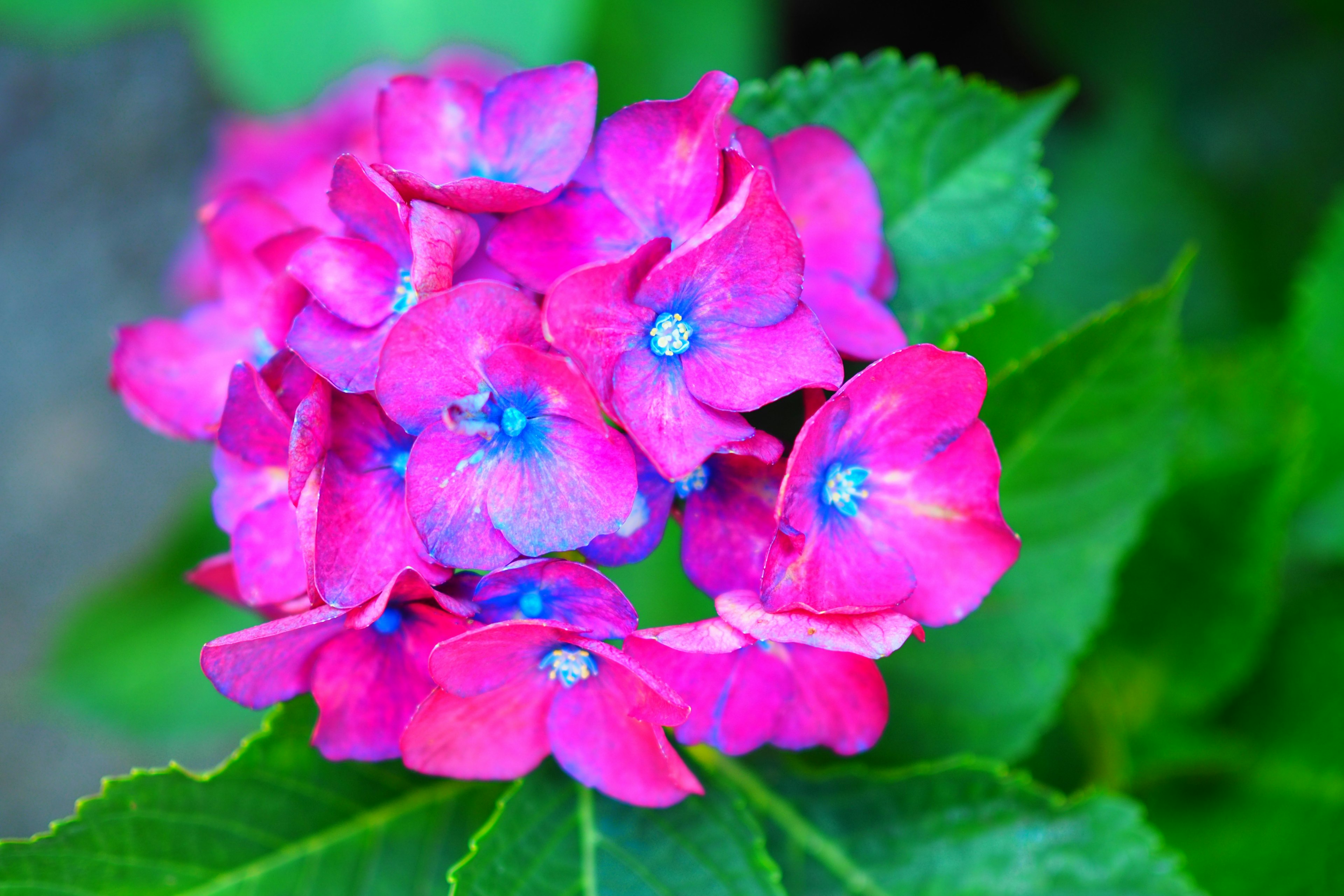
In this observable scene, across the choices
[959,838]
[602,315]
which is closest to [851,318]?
[602,315]

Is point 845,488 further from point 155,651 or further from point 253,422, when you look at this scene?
point 155,651

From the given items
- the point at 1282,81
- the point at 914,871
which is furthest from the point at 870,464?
the point at 1282,81

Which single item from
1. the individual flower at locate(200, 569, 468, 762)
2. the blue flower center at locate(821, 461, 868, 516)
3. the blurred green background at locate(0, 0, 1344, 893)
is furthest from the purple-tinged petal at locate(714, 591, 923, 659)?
the blurred green background at locate(0, 0, 1344, 893)

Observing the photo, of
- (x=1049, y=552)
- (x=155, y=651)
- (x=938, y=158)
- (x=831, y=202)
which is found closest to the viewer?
(x=831, y=202)

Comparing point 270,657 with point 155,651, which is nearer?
point 270,657

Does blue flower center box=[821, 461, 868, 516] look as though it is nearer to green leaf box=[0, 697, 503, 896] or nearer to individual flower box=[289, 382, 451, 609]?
individual flower box=[289, 382, 451, 609]

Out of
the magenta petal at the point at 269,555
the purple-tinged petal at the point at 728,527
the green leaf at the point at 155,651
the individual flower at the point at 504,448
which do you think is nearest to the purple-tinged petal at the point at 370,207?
the individual flower at the point at 504,448

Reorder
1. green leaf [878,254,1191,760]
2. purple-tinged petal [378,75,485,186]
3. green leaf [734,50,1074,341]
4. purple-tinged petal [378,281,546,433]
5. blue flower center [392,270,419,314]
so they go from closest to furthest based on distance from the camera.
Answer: purple-tinged petal [378,281,546,433]
blue flower center [392,270,419,314]
purple-tinged petal [378,75,485,186]
green leaf [734,50,1074,341]
green leaf [878,254,1191,760]
